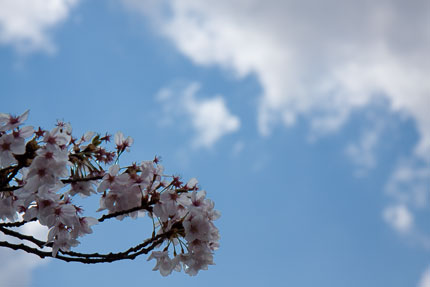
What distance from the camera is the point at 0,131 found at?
189 inches

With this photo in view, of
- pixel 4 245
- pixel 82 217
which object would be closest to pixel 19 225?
pixel 4 245

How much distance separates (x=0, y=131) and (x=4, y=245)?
3.87 feet

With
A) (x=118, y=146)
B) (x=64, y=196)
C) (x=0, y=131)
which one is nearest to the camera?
(x=0, y=131)

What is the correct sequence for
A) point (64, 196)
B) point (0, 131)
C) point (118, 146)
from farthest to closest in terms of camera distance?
point (118, 146)
point (64, 196)
point (0, 131)

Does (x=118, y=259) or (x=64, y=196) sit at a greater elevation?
(x=64, y=196)

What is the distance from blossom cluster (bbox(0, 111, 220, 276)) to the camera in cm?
475

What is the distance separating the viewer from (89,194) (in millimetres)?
5477

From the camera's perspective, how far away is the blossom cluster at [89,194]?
4.75 meters

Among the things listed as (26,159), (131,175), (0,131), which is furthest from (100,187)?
(0,131)

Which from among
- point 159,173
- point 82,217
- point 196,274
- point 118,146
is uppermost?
point 118,146

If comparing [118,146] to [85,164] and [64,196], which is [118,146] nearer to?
[85,164]

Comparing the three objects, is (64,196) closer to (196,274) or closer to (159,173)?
(159,173)

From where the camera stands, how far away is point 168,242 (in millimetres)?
5391

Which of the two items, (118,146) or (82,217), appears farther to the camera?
(118,146)
